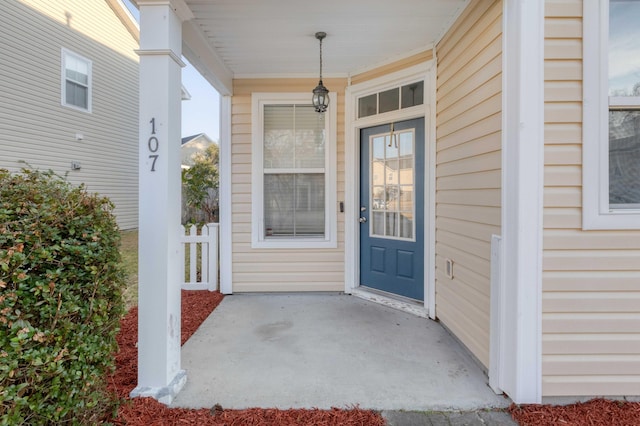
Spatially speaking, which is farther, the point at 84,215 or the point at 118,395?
the point at 118,395

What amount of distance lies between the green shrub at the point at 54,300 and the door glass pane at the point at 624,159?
2777 mm

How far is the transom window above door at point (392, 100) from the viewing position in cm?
355

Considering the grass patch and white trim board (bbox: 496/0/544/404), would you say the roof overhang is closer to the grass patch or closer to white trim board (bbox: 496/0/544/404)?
white trim board (bbox: 496/0/544/404)

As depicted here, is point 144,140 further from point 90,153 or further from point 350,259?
point 90,153

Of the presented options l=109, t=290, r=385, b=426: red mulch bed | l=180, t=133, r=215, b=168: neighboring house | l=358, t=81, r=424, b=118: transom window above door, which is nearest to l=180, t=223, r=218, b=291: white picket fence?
l=109, t=290, r=385, b=426: red mulch bed

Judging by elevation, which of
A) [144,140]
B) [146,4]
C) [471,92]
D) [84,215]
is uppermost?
[146,4]

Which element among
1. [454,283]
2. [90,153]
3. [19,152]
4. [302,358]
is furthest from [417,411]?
[90,153]

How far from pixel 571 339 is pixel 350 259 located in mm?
2460

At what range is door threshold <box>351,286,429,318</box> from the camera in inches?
138

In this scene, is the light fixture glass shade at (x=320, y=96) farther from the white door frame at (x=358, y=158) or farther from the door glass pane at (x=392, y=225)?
the door glass pane at (x=392, y=225)

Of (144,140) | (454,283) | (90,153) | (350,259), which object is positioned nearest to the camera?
(144,140)

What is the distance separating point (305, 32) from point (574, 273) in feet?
9.18

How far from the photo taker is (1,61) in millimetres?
6633

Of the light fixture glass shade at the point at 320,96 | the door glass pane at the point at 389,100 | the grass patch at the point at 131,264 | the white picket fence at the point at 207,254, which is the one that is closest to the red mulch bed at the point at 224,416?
the grass patch at the point at 131,264
